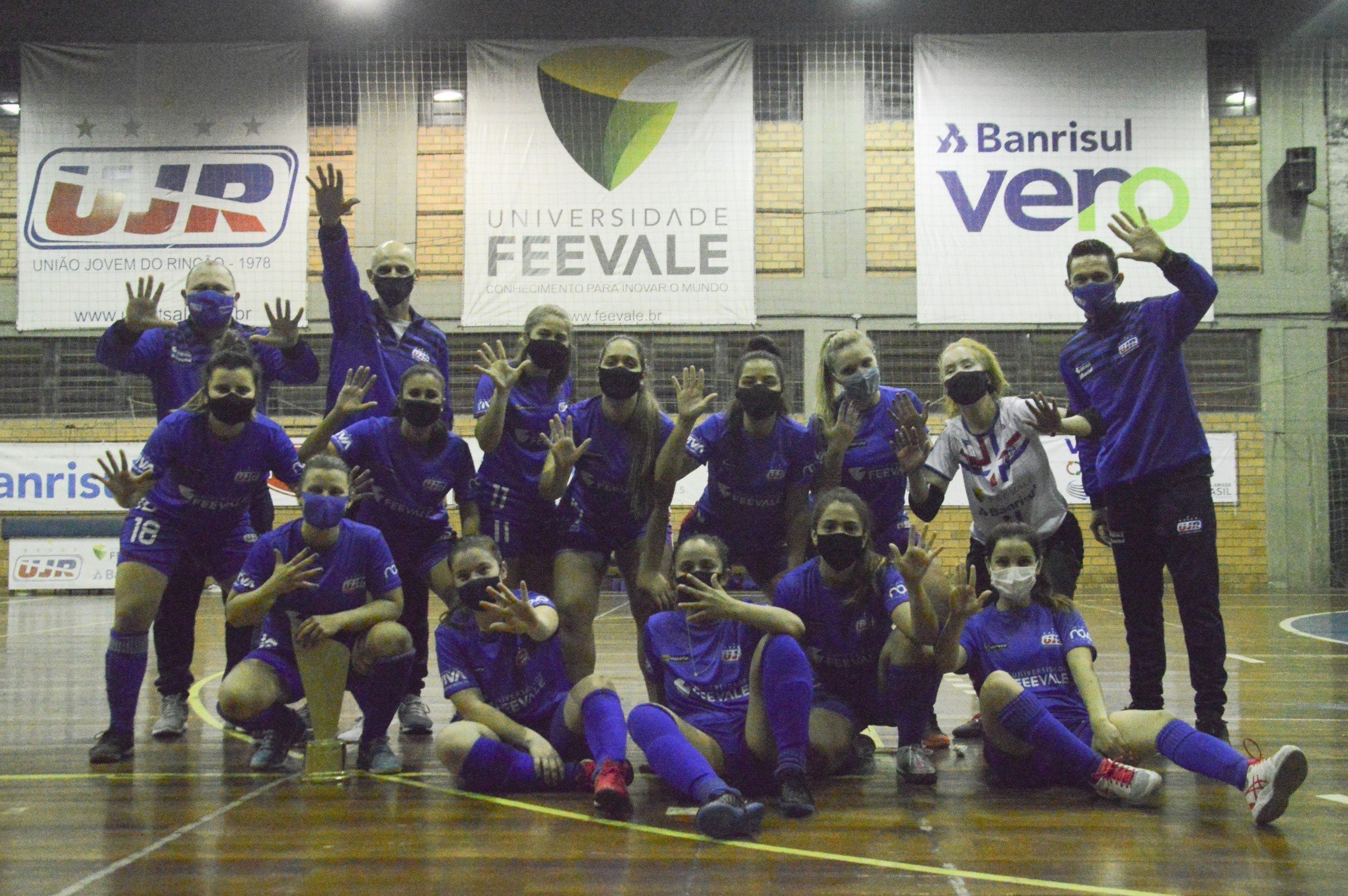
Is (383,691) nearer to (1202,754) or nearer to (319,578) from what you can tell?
(319,578)

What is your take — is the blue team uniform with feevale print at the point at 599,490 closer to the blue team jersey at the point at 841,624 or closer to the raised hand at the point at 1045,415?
the blue team jersey at the point at 841,624

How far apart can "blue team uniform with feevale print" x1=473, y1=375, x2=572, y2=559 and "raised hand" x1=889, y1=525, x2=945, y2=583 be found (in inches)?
67.1

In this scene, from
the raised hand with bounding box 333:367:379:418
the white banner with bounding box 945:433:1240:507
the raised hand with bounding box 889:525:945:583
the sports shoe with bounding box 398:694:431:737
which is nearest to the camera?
the raised hand with bounding box 889:525:945:583

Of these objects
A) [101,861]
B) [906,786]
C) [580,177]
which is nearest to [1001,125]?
[580,177]

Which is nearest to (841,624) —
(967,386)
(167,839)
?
(967,386)

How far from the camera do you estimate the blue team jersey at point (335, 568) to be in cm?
407

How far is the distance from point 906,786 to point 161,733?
3102 millimetres

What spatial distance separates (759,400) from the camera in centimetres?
411

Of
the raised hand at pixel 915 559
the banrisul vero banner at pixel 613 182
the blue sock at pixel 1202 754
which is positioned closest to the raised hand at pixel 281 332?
the raised hand at pixel 915 559

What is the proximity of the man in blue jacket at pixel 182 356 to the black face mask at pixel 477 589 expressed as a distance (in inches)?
59.2

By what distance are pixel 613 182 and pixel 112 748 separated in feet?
34.6

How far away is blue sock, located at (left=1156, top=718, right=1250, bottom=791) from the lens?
322cm

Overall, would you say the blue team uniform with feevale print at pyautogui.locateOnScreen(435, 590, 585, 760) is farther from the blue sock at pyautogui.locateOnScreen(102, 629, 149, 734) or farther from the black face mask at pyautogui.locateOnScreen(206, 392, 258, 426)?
the blue sock at pyautogui.locateOnScreen(102, 629, 149, 734)

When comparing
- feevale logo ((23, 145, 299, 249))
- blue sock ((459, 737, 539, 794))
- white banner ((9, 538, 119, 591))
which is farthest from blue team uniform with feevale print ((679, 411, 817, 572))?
white banner ((9, 538, 119, 591))
